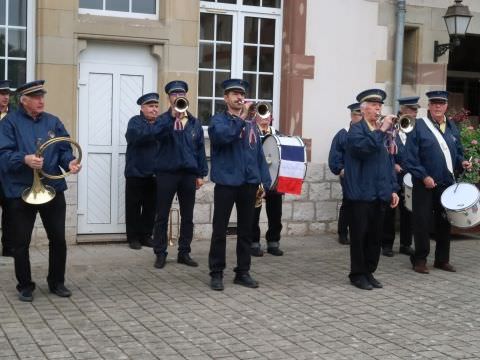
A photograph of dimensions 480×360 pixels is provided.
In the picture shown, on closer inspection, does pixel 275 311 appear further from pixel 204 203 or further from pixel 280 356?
pixel 204 203

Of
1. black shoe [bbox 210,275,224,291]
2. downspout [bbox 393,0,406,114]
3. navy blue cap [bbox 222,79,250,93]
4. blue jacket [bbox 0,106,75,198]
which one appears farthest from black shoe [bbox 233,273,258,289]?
downspout [bbox 393,0,406,114]

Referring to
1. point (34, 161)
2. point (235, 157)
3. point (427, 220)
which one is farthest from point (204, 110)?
point (34, 161)

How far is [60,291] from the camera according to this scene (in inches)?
269

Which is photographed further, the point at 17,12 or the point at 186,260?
the point at 17,12

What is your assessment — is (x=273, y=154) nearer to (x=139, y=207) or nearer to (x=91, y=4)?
(x=139, y=207)

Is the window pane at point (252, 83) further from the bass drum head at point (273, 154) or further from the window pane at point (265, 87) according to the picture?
the bass drum head at point (273, 154)

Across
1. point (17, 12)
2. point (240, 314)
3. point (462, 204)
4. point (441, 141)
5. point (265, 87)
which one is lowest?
point (240, 314)

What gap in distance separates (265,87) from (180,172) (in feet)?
9.09

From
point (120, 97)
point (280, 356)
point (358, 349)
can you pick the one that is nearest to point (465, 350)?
point (358, 349)

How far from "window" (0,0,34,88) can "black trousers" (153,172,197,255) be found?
2.26 m

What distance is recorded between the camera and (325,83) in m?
10.5

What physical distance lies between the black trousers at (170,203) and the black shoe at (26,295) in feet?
6.05

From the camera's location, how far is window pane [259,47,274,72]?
10.5m

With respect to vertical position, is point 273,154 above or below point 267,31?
below
